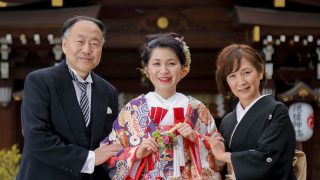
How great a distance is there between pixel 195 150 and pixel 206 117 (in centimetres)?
24

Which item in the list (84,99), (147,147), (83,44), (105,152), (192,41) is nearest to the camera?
(147,147)

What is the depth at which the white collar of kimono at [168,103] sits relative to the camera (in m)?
3.55

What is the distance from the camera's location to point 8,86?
29.0ft

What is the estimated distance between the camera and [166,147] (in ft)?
11.5

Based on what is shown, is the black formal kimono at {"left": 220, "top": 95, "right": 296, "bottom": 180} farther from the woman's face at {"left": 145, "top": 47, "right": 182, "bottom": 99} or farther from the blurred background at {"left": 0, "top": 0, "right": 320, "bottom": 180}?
the blurred background at {"left": 0, "top": 0, "right": 320, "bottom": 180}

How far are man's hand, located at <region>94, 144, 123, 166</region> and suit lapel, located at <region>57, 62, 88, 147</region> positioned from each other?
12cm

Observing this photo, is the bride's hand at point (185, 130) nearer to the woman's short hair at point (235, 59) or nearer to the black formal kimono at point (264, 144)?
the black formal kimono at point (264, 144)

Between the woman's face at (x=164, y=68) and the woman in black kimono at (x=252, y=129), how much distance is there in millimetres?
333

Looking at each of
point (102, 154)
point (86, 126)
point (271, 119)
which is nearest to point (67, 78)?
point (86, 126)

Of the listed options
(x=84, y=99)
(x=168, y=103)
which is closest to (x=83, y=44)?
(x=84, y=99)

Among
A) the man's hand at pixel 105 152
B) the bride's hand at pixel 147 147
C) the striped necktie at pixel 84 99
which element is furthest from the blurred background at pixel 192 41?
the bride's hand at pixel 147 147

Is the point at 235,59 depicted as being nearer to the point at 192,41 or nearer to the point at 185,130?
the point at 185,130

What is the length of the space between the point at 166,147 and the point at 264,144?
0.60 m

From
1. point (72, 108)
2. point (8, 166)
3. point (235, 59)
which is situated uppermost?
point (235, 59)
